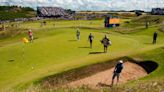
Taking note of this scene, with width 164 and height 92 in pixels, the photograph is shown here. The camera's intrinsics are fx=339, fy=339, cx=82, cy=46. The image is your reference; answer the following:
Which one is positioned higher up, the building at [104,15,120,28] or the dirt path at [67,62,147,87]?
the building at [104,15,120,28]

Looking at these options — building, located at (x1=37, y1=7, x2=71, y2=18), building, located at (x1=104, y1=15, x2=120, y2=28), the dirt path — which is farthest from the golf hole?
building, located at (x1=37, y1=7, x2=71, y2=18)

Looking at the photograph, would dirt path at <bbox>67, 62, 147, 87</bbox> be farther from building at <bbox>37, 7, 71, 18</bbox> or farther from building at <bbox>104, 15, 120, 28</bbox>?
building at <bbox>37, 7, 71, 18</bbox>

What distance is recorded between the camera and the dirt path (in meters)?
29.4

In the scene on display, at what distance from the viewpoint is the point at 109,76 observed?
31.2 m

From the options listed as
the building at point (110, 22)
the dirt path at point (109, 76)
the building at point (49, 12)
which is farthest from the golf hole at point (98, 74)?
the building at point (49, 12)

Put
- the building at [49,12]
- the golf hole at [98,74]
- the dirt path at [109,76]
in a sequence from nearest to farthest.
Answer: the golf hole at [98,74] < the dirt path at [109,76] < the building at [49,12]

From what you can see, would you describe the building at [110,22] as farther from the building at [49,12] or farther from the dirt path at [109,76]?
the building at [49,12]

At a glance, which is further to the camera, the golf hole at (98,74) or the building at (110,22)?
the building at (110,22)

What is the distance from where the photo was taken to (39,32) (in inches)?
3105

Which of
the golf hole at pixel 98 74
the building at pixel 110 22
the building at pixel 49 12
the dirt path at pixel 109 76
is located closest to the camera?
the golf hole at pixel 98 74

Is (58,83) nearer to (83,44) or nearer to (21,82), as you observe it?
(21,82)

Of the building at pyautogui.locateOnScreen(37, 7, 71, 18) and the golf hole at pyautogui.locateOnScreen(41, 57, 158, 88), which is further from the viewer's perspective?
the building at pyautogui.locateOnScreen(37, 7, 71, 18)

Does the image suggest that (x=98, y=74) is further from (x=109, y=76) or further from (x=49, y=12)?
(x=49, y=12)

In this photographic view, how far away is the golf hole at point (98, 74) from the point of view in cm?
2886
